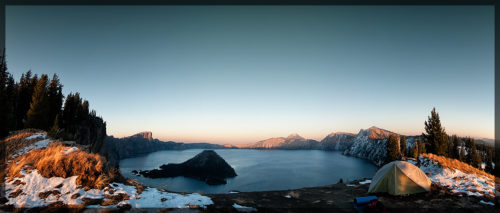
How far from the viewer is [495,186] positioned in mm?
13109

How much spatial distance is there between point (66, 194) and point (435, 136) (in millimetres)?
61360

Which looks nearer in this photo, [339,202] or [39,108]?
[339,202]

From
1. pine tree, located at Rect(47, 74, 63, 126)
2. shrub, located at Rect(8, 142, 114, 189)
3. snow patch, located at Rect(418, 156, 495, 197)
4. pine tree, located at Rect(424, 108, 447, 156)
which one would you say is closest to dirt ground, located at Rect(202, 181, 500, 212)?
snow patch, located at Rect(418, 156, 495, 197)

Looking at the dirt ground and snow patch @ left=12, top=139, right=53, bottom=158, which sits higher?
snow patch @ left=12, top=139, right=53, bottom=158

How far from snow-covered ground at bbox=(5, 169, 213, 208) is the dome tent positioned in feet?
36.5

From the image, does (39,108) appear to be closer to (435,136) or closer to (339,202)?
(339,202)

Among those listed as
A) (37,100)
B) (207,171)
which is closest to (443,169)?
(37,100)

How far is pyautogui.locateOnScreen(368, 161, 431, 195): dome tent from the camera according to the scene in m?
12.3

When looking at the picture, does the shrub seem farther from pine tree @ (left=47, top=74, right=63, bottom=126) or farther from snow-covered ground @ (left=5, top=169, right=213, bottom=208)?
pine tree @ (left=47, top=74, right=63, bottom=126)

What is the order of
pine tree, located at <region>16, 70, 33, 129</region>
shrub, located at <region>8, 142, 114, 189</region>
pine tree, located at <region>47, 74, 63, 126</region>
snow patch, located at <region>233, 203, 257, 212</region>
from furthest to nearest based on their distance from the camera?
pine tree, located at <region>47, 74, 63, 126</region> < pine tree, located at <region>16, 70, 33, 129</region> < snow patch, located at <region>233, 203, 257, 212</region> < shrub, located at <region>8, 142, 114, 189</region>

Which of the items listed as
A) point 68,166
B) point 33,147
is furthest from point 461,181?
point 33,147

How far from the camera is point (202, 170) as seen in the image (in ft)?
378

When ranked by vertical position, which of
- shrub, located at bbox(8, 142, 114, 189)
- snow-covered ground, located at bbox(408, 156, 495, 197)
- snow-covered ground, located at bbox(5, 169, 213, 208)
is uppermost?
shrub, located at bbox(8, 142, 114, 189)

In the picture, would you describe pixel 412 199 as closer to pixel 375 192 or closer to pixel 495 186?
pixel 375 192
